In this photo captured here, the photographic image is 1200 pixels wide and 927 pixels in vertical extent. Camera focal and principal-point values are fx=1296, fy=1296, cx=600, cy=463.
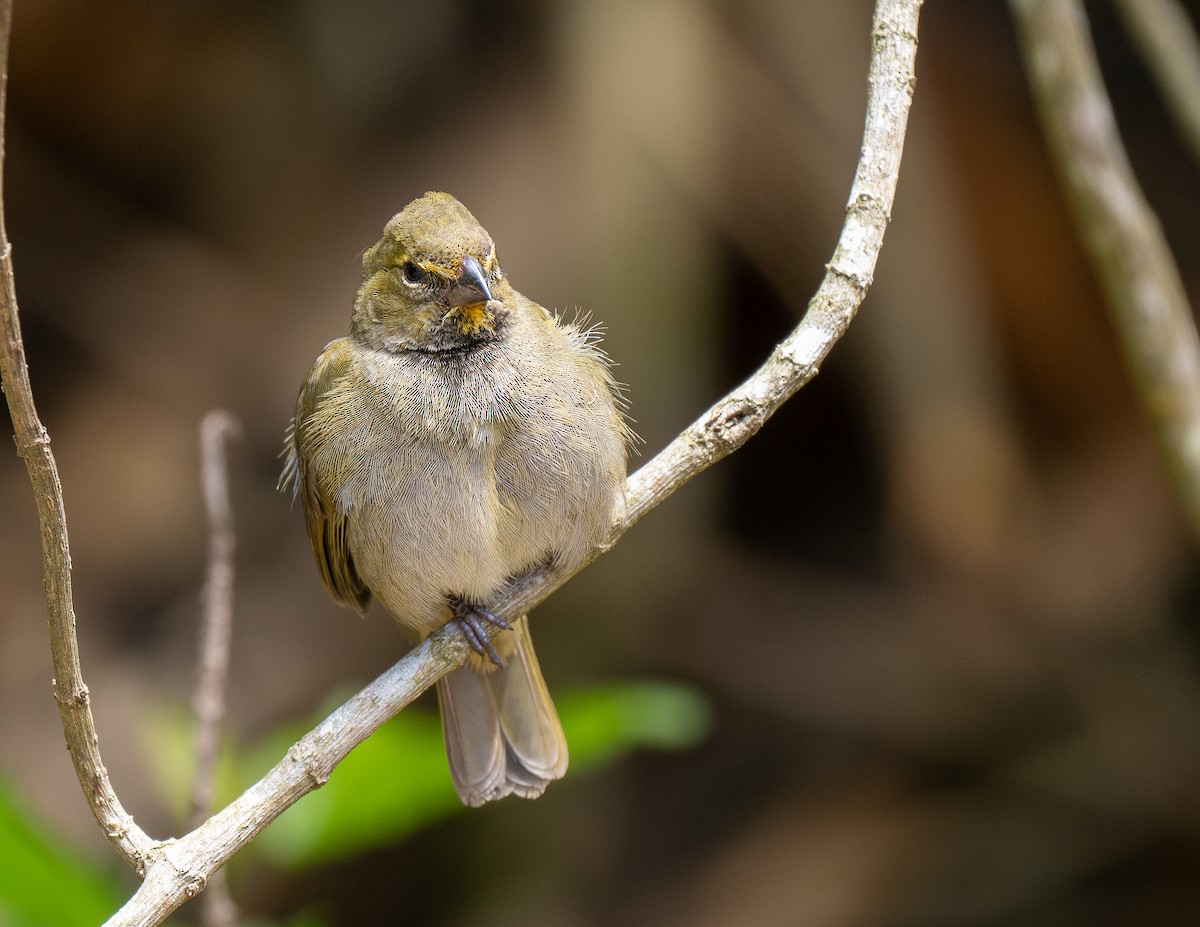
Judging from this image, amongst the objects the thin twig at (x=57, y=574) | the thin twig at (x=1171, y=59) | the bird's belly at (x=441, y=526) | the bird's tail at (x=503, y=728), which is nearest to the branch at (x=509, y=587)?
the thin twig at (x=57, y=574)

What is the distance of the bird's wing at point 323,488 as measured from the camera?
3.23 meters

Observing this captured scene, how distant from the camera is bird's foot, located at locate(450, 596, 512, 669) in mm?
3039

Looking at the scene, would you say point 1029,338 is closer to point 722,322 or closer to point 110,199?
point 722,322

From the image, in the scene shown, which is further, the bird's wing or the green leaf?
the bird's wing

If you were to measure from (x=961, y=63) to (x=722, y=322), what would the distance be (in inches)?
60.5

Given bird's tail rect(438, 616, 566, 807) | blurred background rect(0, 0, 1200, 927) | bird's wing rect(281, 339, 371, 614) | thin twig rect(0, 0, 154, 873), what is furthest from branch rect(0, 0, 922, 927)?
blurred background rect(0, 0, 1200, 927)

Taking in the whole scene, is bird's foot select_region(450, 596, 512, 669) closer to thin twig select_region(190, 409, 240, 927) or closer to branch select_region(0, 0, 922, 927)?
branch select_region(0, 0, 922, 927)

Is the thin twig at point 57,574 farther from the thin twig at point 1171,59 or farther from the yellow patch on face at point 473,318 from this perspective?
the thin twig at point 1171,59

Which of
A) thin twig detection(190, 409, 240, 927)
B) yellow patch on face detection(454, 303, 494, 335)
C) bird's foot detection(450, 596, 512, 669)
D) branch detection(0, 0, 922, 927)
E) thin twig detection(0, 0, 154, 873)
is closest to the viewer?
thin twig detection(0, 0, 154, 873)

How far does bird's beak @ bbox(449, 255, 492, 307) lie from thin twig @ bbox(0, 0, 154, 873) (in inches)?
50.9

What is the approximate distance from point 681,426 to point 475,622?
103 inches

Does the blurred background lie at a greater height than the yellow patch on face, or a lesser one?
greater

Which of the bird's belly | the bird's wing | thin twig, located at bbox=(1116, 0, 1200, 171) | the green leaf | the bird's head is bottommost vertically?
the green leaf

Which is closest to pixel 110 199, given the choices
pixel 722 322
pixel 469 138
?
pixel 469 138
